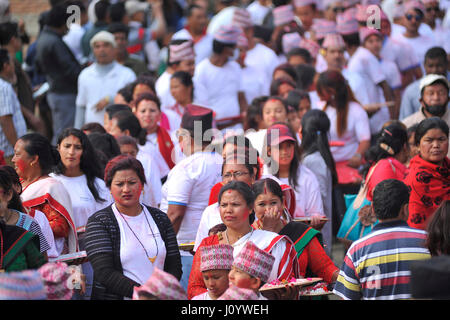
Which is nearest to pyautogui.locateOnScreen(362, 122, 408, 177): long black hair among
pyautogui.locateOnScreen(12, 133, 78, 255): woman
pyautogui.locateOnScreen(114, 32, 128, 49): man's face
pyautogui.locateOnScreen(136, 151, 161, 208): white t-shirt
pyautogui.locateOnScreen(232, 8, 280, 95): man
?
pyautogui.locateOnScreen(136, 151, 161, 208): white t-shirt

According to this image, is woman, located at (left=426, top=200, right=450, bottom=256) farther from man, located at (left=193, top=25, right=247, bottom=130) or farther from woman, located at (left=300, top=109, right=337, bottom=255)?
man, located at (left=193, top=25, right=247, bottom=130)

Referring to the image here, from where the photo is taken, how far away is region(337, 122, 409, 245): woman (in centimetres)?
654

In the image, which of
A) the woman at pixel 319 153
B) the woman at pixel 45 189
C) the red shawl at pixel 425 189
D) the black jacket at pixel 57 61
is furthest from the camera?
the black jacket at pixel 57 61

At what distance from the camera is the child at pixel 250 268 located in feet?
15.0

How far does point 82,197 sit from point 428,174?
8.67 ft

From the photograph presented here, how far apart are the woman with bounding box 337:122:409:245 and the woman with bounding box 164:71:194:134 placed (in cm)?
239

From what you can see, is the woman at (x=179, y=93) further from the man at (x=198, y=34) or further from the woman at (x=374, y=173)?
the woman at (x=374, y=173)

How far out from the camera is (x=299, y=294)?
486 cm

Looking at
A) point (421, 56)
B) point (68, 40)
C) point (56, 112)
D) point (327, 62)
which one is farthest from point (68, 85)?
point (421, 56)

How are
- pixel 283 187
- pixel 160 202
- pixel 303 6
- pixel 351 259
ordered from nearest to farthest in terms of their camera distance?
pixel 351 259, pixel 283 187, pixel 160 202, pixel 303 6

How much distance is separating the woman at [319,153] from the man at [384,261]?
2194 millimetres

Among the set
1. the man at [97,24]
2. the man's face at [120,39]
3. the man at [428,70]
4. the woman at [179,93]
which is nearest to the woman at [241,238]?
the woman at [179,93]
